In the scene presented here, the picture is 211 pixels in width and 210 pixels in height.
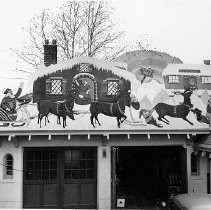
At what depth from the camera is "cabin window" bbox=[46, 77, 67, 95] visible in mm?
15281

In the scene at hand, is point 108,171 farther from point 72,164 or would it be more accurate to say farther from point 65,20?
point 65,20

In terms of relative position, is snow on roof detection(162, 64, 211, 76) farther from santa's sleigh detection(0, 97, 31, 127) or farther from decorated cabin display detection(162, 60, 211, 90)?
santa's sleigh detection(0, 97, 31, 127)

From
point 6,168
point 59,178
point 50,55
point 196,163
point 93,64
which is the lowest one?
point 59,178

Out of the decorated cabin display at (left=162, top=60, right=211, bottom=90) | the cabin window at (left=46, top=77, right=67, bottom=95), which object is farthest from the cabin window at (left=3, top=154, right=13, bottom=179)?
the decorated cabin display at (left=162, top=60, right=211, bottom=90)

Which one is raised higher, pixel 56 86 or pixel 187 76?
pixel 187 76

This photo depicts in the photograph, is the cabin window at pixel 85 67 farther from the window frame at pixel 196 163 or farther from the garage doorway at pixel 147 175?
the window frame at pixel 196 163

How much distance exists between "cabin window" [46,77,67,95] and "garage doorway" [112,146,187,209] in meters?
3.34

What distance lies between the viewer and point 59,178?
15672mm

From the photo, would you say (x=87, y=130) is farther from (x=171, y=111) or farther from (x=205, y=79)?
(x=205, y=79)

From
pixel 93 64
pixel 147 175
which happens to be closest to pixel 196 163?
pixel 93 64

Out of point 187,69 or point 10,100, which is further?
point 187,69

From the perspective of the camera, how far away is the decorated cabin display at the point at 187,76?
51.9 ft

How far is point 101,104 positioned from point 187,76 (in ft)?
13.4

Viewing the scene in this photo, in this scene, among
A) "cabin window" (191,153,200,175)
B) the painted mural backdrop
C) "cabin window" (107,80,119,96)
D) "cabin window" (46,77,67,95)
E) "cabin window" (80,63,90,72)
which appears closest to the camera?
the painted mural backdrop
